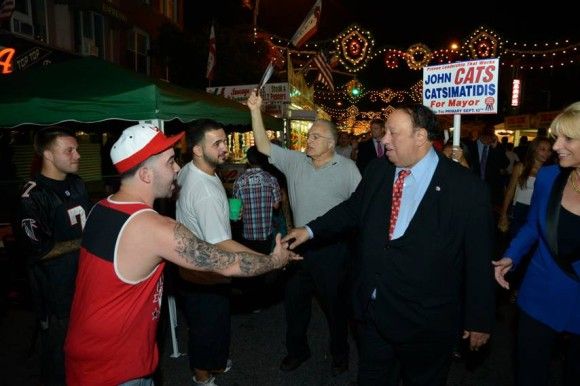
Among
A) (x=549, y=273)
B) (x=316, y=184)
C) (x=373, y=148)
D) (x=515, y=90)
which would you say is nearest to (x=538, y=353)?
(x=549, y=273)

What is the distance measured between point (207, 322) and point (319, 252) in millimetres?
1285

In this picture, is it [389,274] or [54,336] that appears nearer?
[389,274]

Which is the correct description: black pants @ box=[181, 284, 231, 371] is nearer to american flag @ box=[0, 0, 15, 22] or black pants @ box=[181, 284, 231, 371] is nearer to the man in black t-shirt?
the man in black t-shirt

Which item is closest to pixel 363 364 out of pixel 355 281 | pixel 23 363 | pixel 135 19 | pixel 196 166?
pixel 355 281

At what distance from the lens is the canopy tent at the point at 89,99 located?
4.41 m

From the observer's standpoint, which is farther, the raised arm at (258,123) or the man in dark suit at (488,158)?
the man in dark suit at (488,158)

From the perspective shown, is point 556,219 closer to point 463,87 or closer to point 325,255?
point 325,255

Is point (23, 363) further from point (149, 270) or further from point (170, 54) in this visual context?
point (170, 54)

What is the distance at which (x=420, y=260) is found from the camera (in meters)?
2.73

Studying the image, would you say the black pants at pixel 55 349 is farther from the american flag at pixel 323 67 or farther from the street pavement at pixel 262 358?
the american flag at pixel 323 67

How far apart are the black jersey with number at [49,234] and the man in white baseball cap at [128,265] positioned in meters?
1.37

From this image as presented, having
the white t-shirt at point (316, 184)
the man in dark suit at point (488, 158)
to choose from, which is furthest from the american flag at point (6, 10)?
the man in dark suit at point (488, 158)

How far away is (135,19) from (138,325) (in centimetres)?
1885

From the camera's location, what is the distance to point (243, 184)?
244 inches
